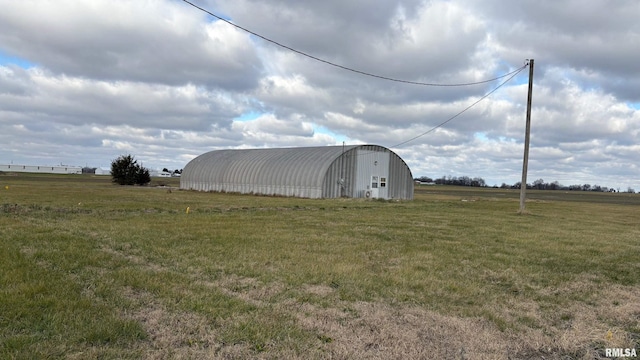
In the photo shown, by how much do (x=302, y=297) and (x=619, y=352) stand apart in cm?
430

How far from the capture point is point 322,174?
124 ft

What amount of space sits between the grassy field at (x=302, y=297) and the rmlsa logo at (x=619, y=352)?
0.29ft

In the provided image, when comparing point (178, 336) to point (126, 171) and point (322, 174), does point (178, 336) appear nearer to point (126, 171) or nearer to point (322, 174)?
point (322, 174)

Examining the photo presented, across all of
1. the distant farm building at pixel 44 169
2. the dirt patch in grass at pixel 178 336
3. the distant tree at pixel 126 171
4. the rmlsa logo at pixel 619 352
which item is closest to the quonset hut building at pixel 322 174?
the distant tree at pixel 126 171

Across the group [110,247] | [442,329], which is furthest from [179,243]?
[442,329]

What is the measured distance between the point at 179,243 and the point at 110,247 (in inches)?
66.2

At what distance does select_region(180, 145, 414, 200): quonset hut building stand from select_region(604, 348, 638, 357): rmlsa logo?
32.5 m

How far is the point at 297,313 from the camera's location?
6258 mm

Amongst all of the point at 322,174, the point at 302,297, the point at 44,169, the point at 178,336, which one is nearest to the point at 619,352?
the point at 302,297

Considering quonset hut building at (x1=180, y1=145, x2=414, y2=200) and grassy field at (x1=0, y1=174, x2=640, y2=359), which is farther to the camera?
quonset hut building at (x1=180, y1=145, x2=414, y2=200)

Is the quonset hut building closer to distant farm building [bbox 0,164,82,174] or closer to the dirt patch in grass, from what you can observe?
the dirt patch in grass

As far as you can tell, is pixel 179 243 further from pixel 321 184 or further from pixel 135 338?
pixel 321 184

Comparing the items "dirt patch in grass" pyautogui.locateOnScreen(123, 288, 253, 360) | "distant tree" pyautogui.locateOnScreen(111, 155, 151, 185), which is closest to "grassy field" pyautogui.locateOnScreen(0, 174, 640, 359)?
"dirt patch in grass" pyautogui.locateOnScreen(123, 288, 253, 360)

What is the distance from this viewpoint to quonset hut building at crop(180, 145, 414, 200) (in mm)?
38828
